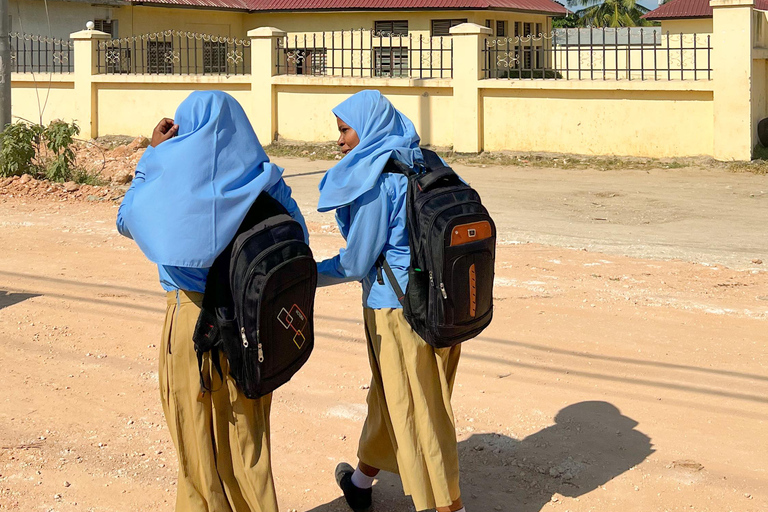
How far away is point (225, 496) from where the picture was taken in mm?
3125

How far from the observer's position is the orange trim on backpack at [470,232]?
123 inches

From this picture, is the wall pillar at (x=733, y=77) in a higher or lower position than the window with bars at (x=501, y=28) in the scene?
lower

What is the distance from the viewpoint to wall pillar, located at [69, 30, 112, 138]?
19.6 m

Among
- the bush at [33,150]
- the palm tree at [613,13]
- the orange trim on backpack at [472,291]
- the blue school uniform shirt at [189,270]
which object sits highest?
the palm tree at [613,13]

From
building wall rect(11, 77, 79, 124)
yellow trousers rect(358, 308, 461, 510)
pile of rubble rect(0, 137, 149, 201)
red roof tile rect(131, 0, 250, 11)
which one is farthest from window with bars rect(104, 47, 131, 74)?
yellow trousers rect(358, 308, 461, 510)

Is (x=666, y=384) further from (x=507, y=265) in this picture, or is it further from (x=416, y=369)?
(x=507, y=265)

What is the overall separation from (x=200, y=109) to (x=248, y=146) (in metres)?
0.18

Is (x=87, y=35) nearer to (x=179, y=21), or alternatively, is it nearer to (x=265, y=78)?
(x=265, y=78)

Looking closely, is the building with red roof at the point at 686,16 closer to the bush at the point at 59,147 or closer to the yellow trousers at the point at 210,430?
the bush at the point at 59,147

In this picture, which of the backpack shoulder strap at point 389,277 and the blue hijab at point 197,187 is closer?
the blue hijab at point 197,187

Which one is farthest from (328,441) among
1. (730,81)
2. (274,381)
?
(730,81)

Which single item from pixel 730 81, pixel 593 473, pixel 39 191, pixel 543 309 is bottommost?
Result: pixel 593 473

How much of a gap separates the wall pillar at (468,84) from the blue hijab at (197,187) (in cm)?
1348

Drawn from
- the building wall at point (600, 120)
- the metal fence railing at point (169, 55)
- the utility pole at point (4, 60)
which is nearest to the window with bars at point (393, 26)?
the metal fence railing at point (169, 55)
